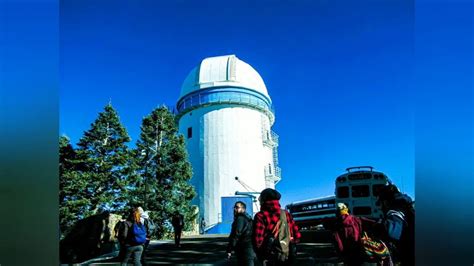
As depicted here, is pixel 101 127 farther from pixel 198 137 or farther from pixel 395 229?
pixel 395 229

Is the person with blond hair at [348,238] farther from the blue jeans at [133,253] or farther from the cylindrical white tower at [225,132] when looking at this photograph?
the cylindrical white tower at [225,132]

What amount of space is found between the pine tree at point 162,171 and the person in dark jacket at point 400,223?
48.0 feet

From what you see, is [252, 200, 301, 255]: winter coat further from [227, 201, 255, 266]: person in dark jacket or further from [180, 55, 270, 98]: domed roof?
[180, 55, 270, 98]: domed roof

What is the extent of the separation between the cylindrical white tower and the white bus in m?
5.63

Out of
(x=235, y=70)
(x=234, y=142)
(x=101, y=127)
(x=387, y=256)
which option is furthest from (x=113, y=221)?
(x=235, y=70)

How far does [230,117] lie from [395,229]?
1777 centimetres

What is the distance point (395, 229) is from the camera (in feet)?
11.3

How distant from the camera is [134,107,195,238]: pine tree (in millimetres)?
17453

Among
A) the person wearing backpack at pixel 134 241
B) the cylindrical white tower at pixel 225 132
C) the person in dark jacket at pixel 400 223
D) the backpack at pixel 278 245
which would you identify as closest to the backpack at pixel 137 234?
the person wearing backpack at pixel 134 241

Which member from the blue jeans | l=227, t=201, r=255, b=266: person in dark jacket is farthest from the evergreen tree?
l=227, t=201, r=255, b=266: person in dark jacket

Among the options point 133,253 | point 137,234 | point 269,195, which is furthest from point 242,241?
point 133,253

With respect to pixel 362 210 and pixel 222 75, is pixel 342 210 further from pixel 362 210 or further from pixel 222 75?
pixel 222 75

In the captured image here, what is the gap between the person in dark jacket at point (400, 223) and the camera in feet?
11.3

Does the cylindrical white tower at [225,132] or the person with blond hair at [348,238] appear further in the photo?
the cylindrical white tower at [225,132]
